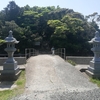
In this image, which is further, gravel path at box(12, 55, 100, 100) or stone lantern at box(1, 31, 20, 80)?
stone lantern at box(1, 31, 20, 80)

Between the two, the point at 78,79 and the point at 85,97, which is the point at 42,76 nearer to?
the point at 78,79

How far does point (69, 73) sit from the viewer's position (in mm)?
8133

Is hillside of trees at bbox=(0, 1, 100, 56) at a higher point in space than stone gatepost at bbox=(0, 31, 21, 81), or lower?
higher

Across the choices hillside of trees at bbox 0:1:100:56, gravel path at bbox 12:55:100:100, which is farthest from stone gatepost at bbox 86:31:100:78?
hillside of trees at bbox 0:1:100:56

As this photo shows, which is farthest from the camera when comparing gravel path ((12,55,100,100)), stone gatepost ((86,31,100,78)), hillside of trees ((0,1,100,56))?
hillside of trees ((0,1,100,56))

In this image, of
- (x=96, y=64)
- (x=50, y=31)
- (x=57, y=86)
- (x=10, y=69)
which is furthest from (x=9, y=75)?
(x=50, y=31)

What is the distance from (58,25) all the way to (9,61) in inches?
820

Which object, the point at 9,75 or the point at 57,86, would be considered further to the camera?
the point at 9,75

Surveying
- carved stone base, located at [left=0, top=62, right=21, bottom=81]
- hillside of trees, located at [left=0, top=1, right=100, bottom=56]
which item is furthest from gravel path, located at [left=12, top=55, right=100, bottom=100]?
hillside of trees, located at [left=0, top=1, right=100, bottom=56]

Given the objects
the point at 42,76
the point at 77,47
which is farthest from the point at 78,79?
the point at 77,47

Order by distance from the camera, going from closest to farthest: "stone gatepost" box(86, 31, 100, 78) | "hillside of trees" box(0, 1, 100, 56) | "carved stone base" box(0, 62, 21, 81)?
"carved stone base" box(0, 62, 21, 81), "stone gatepost" box(86, 31, 100, 78), "hillside of trees" box(0, 1, 100, 56)

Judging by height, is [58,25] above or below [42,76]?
above

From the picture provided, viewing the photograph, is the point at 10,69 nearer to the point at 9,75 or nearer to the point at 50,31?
the point at 9,75

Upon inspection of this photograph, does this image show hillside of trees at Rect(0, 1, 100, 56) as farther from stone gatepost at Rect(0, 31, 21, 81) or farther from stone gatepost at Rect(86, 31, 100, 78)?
stone gatepost at Rect(86, 31, 100, 78)
